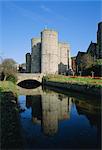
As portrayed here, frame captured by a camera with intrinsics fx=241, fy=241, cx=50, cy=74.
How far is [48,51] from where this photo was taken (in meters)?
68.4

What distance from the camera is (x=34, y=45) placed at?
3093 inches

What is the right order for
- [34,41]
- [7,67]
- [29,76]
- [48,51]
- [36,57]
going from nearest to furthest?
[7,67] → [29,76] → [48,51] → [36,57] → [34,41]

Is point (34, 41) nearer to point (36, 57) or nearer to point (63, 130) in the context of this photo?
point (36, 57)

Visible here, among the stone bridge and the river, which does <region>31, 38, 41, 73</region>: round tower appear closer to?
the stone bridge

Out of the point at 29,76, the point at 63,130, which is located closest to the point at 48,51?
the point at 29,76

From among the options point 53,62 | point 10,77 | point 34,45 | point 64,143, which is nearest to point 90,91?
point 64,143

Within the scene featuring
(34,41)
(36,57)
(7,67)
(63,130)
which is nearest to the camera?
(63,130)

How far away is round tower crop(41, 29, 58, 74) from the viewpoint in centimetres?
6850

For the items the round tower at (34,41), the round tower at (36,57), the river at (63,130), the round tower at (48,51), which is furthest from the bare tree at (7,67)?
the round tower at (34,41)

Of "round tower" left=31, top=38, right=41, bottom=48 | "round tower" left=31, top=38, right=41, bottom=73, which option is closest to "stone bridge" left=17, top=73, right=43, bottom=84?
"round tower" left=31, top=38, right=41, bottom=73

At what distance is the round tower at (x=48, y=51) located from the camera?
6850 centimetres

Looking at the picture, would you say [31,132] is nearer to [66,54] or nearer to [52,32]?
[52,32]

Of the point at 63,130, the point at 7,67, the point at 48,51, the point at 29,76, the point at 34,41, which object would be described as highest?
the point at 34,41

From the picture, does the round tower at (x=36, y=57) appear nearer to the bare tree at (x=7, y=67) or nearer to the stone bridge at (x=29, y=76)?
the stone bridge at (x=29, y=76)
